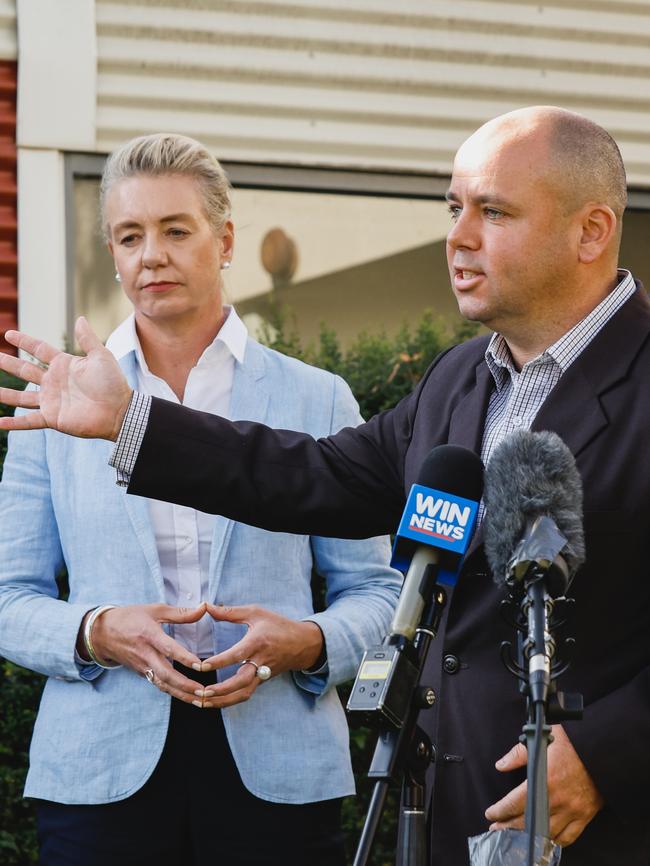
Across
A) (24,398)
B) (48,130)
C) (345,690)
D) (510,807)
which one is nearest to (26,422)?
(24,398)

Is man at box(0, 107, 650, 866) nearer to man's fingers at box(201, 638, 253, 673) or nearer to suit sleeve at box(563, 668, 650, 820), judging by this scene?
suit sleeve at box(563, 668, 650, 820)

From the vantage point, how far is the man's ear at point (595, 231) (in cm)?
319

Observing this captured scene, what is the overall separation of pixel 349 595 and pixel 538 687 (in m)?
1.67

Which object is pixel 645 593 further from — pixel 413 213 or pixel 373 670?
pixel 413 213

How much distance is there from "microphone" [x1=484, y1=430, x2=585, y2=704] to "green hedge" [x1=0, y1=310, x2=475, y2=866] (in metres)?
2.55

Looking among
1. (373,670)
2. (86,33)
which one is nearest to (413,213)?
(86,33)

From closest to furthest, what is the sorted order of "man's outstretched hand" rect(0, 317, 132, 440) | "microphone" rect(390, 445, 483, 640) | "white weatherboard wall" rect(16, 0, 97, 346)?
"microphone" rect(390, 445, 483, 640) → "man's outstretched hand" rect(0, 317, 132, 440) → "white weatherboard wall" rect(16, 0, 97, 346)

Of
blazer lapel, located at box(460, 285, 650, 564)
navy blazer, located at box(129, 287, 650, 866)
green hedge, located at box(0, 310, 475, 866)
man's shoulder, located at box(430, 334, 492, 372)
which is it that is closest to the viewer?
navy blazer, located at box(129, 287, 650, 866)

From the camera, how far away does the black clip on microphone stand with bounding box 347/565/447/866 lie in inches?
90.4

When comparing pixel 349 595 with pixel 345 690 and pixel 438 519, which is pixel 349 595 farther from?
pixel 438 519

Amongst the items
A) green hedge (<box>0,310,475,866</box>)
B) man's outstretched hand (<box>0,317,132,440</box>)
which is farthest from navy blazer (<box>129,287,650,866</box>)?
green hedge (<box>0,310,475,866</box>)

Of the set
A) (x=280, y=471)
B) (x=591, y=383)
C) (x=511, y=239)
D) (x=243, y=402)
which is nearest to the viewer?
(x=591, y=383)

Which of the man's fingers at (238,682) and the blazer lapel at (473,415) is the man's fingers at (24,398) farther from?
the blazer lapel at (473,415)

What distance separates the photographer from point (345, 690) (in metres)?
4.91
